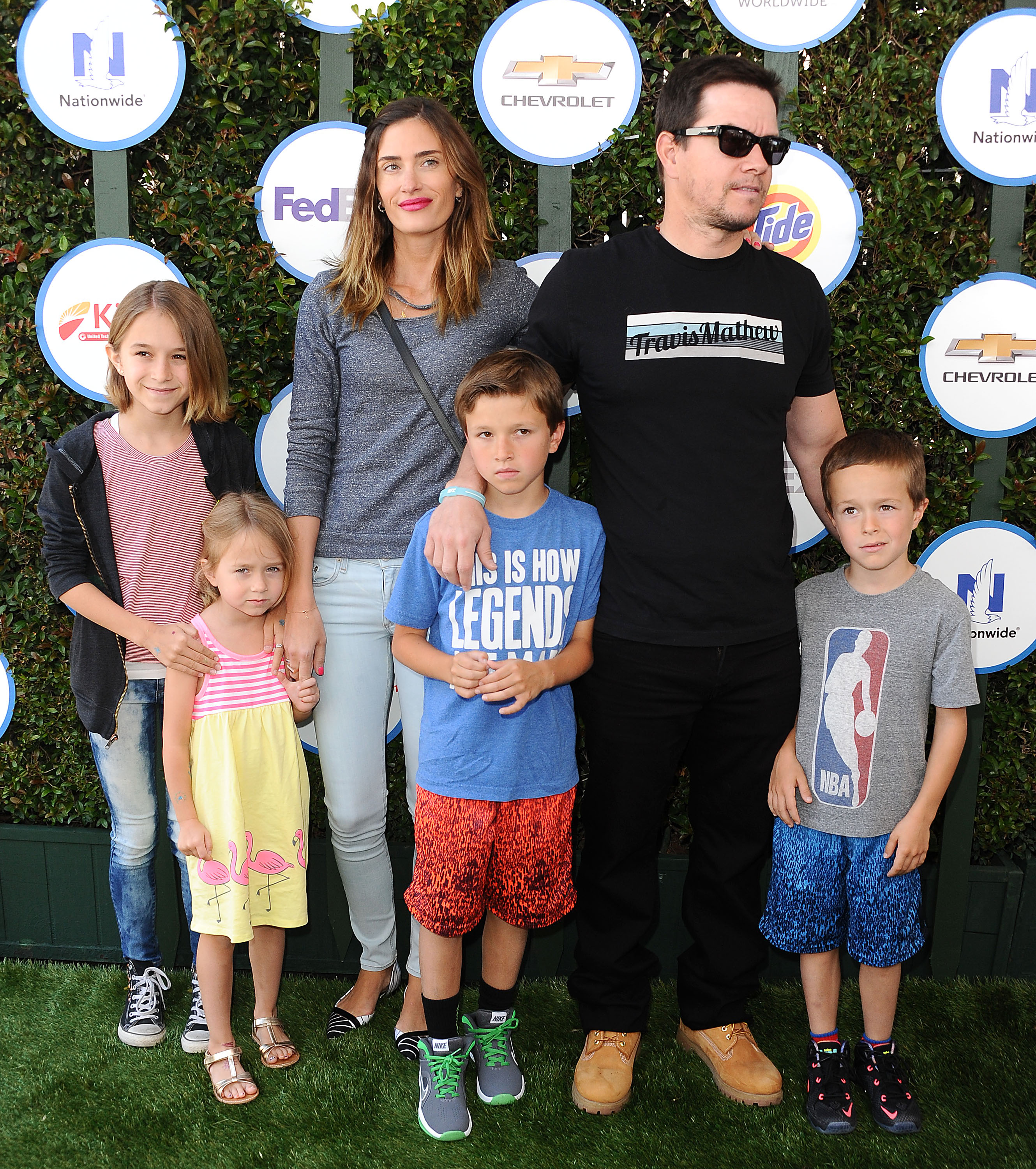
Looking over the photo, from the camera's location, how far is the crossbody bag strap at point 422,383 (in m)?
2.28

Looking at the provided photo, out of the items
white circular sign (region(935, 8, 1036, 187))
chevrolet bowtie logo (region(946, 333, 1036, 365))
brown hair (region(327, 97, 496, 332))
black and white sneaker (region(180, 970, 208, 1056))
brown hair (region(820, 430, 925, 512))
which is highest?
white circular sign (region(935, 8, 1036, 187))

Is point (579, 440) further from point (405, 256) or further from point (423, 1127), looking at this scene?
point (423, 1127)

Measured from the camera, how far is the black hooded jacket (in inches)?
94.1

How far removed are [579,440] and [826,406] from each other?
2.53 ft

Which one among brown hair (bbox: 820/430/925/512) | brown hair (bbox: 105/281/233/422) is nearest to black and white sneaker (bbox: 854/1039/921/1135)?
brown hair (bbox: 820/430/925/512)

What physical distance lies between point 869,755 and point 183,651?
1.66 meters

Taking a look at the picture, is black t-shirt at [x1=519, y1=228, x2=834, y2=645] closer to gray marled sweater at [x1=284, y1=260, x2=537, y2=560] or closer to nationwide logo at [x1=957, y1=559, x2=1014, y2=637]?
gray marled sweater at [x1=284, y1=260, x2=537, y2=560]

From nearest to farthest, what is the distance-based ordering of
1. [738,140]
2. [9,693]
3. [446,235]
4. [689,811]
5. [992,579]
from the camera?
[738,140] < [446,235] < [689,811] < [992,579] < [9,693]

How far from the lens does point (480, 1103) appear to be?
2334 mm

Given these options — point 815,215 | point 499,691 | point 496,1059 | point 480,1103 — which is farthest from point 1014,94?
point 480,1103

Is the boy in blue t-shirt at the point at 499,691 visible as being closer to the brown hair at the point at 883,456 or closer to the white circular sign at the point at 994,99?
the brown hair at the point at 883,456

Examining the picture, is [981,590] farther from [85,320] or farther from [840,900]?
[85,320]

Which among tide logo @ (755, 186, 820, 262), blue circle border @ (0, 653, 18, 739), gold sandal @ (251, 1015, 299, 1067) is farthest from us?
blue circle border @ (0, 653, 18, 739)

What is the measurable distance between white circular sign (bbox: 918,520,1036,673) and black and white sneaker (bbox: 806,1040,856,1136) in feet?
3.98
